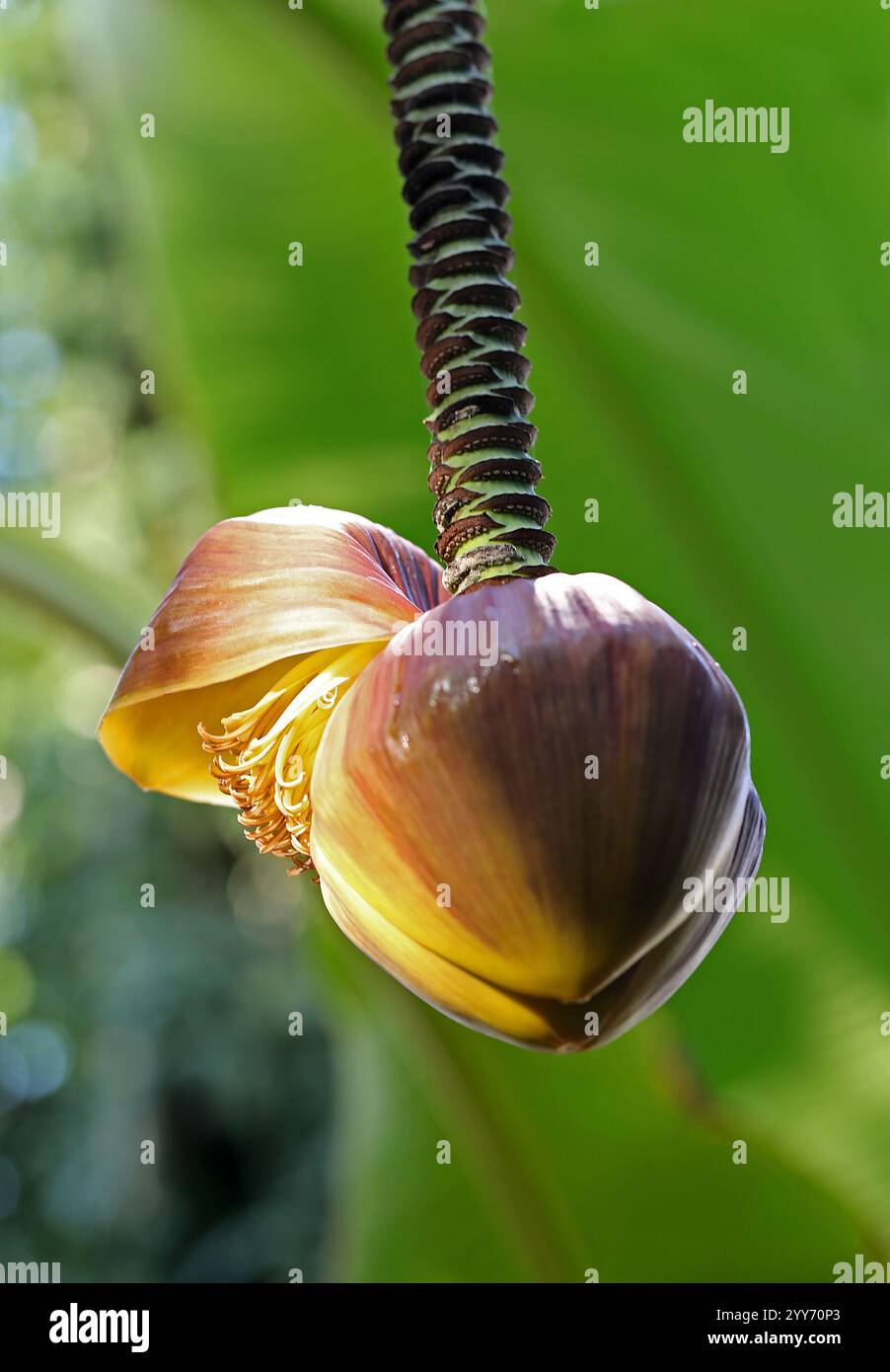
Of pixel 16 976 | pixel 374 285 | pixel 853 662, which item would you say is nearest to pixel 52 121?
pixel 16 976
